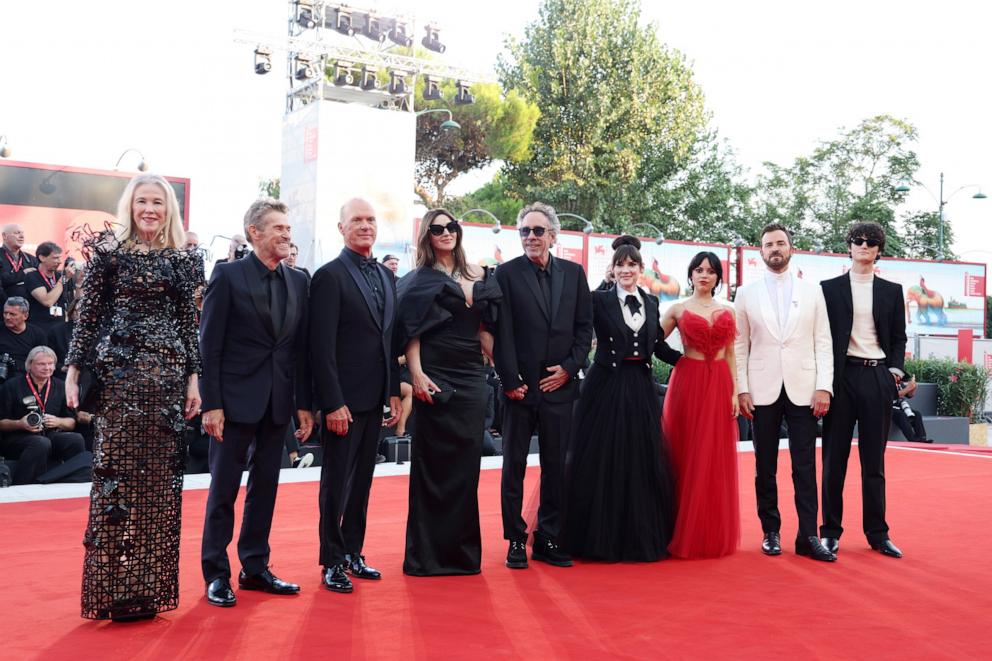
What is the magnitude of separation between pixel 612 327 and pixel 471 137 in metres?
37.8

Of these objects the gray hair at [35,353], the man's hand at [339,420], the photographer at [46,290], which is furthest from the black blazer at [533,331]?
the photographer at [46,290]

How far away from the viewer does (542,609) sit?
409 centimetres

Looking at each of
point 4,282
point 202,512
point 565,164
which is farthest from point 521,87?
point 202,512

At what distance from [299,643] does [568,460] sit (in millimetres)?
2135

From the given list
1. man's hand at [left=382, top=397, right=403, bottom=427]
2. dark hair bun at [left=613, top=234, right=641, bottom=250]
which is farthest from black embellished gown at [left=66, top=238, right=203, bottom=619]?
dark hair bun at [left=613, top=234, right=641, bottom=250]

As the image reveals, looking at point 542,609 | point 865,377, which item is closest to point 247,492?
point 542,609

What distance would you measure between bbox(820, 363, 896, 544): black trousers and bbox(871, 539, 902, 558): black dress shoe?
0.09 ft

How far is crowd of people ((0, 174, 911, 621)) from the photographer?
3857 mm

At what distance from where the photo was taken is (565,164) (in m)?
37.2

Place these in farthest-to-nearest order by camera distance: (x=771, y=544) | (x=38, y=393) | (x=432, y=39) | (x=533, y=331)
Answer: (x=432, y=39) → (x=38, y=393) → (x=771, y=544) → (x=533, y=331)

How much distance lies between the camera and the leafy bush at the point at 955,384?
45.4 feet

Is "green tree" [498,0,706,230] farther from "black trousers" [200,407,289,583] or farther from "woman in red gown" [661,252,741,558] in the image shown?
"black trousers" [200,407,289,583]

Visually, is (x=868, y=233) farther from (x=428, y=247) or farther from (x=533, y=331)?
(x=428, y=247)

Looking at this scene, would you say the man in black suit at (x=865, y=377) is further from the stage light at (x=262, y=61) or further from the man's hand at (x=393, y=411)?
the stage light at (x=262, y=61)
